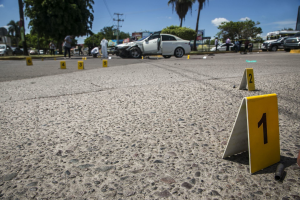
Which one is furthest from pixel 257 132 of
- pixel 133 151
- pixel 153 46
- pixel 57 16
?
pixel 57 16

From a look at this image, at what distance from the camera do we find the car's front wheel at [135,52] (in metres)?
13.5

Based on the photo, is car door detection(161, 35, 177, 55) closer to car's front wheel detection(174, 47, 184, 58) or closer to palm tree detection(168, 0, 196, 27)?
car's front wheel detection(174, 47, 184, 58)

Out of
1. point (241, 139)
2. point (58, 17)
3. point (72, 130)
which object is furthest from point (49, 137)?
point (58, 17)

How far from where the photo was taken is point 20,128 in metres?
1.95

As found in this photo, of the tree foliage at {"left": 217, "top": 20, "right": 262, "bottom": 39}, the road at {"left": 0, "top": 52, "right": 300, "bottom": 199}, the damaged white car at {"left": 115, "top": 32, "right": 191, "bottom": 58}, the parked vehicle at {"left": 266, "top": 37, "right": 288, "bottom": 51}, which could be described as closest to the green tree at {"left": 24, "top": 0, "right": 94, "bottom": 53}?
the damaged white car at {"left": 115, "top": 32, "right": 191, "bottom": 58}

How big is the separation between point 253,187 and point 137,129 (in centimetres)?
104

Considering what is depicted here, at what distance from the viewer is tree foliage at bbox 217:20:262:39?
53.4 m

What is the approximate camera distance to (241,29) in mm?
54000

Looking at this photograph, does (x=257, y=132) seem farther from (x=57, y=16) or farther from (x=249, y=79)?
(x=57, y=16)

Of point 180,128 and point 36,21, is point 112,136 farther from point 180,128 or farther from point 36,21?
point 36,21

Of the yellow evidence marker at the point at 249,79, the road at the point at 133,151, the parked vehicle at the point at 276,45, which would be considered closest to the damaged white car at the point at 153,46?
the yellow evidence marker at the point at 249,79

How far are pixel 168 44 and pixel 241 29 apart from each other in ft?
159

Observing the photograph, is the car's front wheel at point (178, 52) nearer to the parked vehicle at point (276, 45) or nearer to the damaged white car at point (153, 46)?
the damaged white car at point (153, 46)

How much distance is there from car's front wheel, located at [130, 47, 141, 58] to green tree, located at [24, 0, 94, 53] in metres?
17.3
